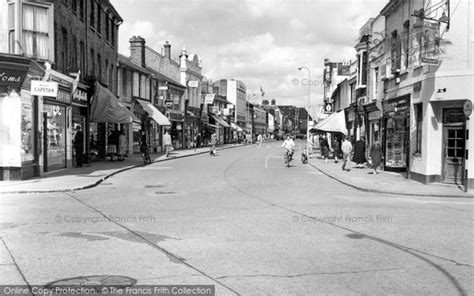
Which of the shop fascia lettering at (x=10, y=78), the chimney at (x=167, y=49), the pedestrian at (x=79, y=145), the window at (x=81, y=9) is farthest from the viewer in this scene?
the chimney at (x=167, y=49)

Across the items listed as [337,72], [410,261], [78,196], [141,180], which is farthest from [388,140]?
[337,72]

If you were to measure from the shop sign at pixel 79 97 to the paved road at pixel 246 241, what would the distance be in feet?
34.8

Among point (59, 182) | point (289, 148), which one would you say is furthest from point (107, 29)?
point (59, 182)

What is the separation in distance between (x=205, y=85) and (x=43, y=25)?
52864 millimetres

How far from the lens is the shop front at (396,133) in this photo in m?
22.4

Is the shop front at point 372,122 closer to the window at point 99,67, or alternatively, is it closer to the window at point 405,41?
the window at point 405,41

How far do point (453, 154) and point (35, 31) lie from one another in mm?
16392

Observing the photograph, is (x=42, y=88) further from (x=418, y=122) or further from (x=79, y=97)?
(x=418, y=122)

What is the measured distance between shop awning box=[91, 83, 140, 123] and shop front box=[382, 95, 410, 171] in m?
14.1

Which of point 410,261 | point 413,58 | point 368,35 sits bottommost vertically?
point 410,261

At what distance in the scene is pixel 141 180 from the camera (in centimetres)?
1902

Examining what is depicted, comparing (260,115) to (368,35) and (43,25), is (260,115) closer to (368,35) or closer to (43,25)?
(368,35)

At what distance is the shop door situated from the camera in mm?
18578

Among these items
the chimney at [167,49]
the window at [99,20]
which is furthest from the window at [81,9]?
the chimney at [167,49]
